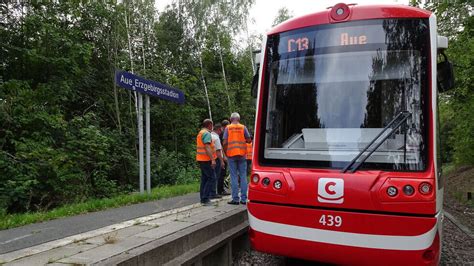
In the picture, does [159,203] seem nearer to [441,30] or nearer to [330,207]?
[330,207]

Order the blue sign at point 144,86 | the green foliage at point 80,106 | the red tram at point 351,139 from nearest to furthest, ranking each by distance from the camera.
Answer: the red tram at point 351,139 < the blue sign at point 144,86 < the green foliage at point 80,106

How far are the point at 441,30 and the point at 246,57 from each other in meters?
20.2

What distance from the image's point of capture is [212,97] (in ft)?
83.3

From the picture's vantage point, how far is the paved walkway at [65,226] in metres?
4.52

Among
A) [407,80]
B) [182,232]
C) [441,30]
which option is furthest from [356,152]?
[441,30]

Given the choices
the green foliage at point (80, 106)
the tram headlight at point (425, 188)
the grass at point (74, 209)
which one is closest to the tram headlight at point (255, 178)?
the tram headlight at point (425, 188)

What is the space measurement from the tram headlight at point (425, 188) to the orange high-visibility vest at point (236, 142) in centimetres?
371

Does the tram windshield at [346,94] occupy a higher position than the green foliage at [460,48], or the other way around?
the green foliage at [460,48]

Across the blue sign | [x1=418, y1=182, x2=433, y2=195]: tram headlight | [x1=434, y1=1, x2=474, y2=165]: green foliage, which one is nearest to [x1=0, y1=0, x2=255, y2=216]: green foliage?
the blue sign

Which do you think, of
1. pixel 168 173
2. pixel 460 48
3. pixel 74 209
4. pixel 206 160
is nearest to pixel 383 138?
pixel 206 160

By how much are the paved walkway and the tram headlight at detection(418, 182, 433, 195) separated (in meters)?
4.02

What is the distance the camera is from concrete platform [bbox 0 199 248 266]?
11.7 ft

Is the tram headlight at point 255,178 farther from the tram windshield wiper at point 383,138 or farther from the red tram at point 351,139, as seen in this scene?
the tram windshield wiper at point 383,138

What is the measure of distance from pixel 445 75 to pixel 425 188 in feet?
4.75
